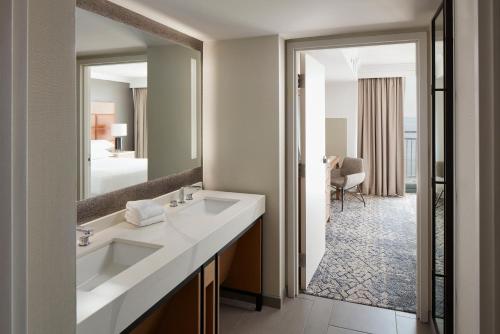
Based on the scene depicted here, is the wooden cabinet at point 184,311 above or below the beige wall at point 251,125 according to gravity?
below

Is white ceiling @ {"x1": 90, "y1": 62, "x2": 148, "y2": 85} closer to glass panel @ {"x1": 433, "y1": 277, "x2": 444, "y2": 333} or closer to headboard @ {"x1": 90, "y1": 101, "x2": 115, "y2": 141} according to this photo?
headboard @ {"x1": 90, "y1": 101, "x2": 115, "y2": 141}

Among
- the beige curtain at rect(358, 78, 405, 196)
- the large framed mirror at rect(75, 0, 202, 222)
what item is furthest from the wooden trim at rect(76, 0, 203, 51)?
the beige curtain at rect(358, 78, 405, 196)

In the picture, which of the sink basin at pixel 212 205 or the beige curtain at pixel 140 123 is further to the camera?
the sink basin at pixel 212 205

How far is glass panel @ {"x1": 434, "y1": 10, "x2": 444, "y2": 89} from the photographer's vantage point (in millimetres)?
1960

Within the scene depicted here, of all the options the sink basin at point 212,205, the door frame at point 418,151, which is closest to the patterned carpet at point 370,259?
the door frame at point 418,151

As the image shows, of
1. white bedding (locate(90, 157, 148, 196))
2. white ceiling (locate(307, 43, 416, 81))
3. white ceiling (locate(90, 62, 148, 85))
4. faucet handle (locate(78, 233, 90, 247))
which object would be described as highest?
Answer: white ceiling (locate(307, 43, 416, 81))

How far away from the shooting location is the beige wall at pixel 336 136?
689cm

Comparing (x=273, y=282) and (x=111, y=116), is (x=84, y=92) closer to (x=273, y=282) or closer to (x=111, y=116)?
(x=111, y=116)

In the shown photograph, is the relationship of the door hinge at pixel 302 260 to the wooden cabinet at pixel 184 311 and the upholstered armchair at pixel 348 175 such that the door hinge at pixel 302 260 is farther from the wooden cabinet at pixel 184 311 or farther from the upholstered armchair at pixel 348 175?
the upholstered armchair at pixel 348 175

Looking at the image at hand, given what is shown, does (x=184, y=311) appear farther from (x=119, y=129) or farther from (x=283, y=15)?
(x=283, y=15)

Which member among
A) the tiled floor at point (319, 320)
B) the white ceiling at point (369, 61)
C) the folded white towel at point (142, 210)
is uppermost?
the white ceiling at point (369, 61)

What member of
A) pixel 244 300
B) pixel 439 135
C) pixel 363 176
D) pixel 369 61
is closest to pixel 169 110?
pixel 244 300

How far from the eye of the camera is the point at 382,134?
6.89 m

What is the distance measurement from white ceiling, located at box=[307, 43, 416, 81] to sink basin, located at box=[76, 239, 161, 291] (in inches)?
125
